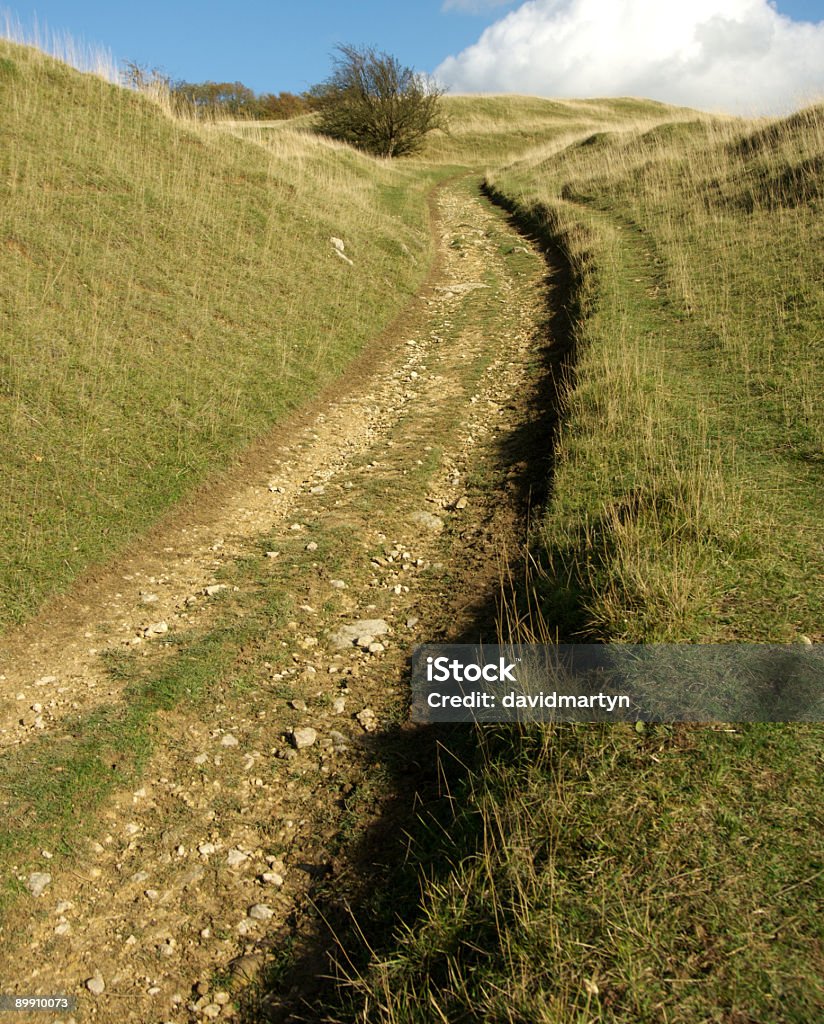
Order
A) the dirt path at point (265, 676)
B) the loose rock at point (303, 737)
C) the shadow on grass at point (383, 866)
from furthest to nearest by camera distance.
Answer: the loose rock at point (303, 737), the dirt path at point (265, 676), the shadow on grass at point (383, 866)

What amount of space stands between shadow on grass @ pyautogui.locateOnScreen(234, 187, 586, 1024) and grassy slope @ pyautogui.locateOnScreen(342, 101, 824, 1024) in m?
0.03

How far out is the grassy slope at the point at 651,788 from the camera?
269 centimetres

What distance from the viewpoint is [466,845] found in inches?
136

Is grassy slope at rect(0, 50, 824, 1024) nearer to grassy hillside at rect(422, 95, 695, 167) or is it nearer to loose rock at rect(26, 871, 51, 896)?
loose rock at rect(26, 871, 51, 896)

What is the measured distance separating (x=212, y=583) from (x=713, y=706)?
3855 millimetres

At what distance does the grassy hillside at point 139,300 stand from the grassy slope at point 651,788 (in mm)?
3748

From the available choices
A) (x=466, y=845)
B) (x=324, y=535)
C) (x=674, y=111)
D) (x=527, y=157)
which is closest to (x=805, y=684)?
(x=466, y=845)

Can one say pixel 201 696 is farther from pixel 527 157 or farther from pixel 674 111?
pixel 674 111

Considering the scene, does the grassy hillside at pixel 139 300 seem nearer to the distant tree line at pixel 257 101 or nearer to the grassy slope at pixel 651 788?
the grassy slope at pixel 651 788

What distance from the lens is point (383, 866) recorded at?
369 cm

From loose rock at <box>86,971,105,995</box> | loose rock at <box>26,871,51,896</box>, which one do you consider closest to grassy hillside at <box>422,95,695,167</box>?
loose rock at <box>26,871,51,896</box>

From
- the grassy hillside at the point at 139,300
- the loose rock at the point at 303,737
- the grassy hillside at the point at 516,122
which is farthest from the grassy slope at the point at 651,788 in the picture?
the grassy hillside at the point at 516,122

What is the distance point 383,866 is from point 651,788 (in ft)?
4.33

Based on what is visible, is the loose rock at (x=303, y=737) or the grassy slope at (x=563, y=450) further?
the loose rock at (x=303, y=737)
